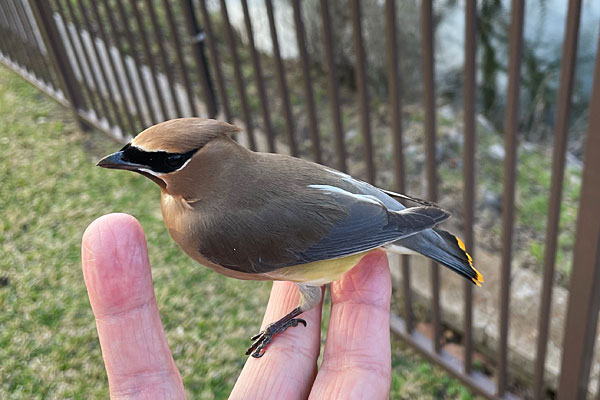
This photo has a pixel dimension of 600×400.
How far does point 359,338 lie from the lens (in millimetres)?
2172

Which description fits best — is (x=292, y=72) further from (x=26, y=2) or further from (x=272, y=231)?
(x=272, y=231)

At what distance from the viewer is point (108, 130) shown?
543 cm

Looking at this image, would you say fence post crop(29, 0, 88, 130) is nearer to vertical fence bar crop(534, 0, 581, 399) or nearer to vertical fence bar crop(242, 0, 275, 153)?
vertical fence bar crop(242, 0, 275, 153)

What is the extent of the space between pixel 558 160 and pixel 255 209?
1.29 metres

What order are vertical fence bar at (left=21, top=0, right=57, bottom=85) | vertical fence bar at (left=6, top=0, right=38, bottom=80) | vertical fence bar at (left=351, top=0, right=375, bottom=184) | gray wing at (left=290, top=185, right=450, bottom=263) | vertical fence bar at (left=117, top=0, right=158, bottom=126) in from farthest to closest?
vertical fence bar at (left=6, top=0, right=38, bottom=80) < vertical fence bar at (left=21, top=0, right=57, bottom=85) < vertical fence bar at (left=117, top=0, right=158, bottom=126) < vertical fence bar at (left=351, top=0, right=375, bottom=184) < gray wing at (left=290, top=185, right=450, bottom=263)

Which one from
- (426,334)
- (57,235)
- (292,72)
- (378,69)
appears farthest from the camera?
(292,72)

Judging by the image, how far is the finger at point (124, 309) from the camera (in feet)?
A: 6.24

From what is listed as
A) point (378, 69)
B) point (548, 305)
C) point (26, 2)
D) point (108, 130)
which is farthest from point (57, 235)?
point (548, 305)

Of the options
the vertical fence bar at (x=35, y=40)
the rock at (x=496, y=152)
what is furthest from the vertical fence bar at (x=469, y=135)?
the vertical fence bar at (x=35, y=40)

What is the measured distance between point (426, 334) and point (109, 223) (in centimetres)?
231

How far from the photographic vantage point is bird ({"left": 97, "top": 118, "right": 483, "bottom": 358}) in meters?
1.71

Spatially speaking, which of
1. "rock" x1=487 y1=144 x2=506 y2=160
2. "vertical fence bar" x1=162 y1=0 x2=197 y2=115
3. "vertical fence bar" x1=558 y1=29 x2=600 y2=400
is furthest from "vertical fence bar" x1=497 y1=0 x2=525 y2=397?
"vertical fence bar" x1=162 y1=0 x2=197 y2=115

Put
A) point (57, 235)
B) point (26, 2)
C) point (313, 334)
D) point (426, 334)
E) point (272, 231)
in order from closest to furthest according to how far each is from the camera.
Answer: point (272, 231) → point (313, 334) → point (426, 334) → point (57, 235) → point (26, 2)

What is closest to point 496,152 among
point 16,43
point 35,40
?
point 35,40
